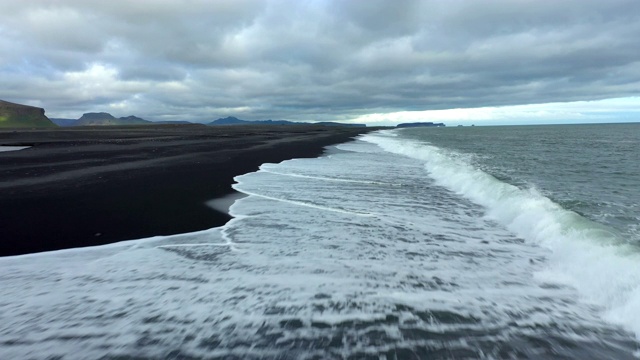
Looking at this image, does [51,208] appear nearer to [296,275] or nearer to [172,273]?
[172,273]

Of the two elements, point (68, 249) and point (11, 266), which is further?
point (68, 249)

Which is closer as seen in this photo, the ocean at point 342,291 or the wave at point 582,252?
the ocean at point 342,291

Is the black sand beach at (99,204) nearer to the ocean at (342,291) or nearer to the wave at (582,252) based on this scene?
the ocean at (342,291)

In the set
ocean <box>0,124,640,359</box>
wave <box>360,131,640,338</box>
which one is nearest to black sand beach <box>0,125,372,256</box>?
ocean <box>0,124,640,359</box>

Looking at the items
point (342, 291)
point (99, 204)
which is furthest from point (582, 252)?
point (99, 204)

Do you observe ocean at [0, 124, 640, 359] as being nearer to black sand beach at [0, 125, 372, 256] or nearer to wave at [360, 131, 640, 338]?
wave at [360, 131, 640, 338]

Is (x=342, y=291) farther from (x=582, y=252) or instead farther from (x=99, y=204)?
(x=99, y=204)

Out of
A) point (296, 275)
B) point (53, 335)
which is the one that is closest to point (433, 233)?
point (296, 275)

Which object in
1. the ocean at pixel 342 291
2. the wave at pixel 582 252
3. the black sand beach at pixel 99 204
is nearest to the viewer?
the ocean at pixel 342 291

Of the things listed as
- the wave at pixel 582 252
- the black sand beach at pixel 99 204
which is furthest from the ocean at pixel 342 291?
the black sand beach at pixel 99 204
